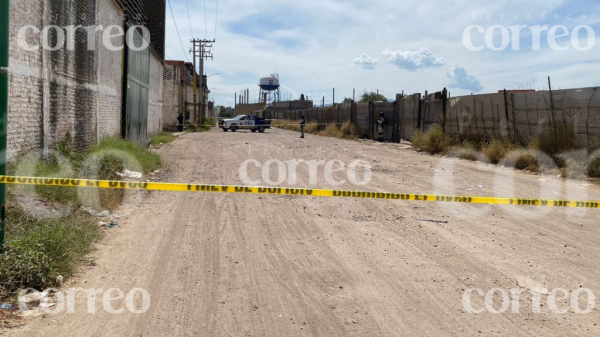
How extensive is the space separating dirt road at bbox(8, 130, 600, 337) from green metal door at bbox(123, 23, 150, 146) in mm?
8935

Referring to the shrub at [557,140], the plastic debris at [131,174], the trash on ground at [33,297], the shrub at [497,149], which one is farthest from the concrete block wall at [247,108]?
the trash on ground at [33,297]

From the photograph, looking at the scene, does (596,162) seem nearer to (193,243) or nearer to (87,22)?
(193,243)

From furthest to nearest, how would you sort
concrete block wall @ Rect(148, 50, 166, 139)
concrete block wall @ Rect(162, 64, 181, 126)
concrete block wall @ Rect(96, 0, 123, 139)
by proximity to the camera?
concrete block wall @ Rect(162, 64, 181, 126), concrete block wall @ Rect(148, 50, 166, 139), concrete block wall @ Rect(96, 0, 123, 139)

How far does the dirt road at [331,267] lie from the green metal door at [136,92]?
8.94 metres

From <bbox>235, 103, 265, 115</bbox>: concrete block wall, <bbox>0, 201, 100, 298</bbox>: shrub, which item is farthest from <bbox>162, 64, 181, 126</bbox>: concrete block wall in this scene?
<bbox>235, 103, 265, 115</bbox>: concrete block wall

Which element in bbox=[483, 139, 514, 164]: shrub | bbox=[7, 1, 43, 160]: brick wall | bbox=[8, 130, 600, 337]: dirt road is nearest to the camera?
bbox=[8, 130, 600, 337]: dirt road

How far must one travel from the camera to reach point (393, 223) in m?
7.90

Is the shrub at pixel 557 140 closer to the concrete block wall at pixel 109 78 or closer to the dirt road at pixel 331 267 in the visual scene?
the dirt road at pixel 331 267

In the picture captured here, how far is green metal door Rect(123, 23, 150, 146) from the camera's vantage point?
17750mm

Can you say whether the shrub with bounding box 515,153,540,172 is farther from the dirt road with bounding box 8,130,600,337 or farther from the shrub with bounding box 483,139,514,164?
the dirt road with bounding box 8,130,600,337

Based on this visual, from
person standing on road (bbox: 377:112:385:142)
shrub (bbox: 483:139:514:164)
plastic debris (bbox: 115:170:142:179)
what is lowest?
plastic debris (bbox: 115:170:142:179)

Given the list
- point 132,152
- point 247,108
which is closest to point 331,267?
point 132,152

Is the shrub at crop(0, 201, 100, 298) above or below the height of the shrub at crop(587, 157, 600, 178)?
below

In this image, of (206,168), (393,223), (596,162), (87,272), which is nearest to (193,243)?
(87,272)
